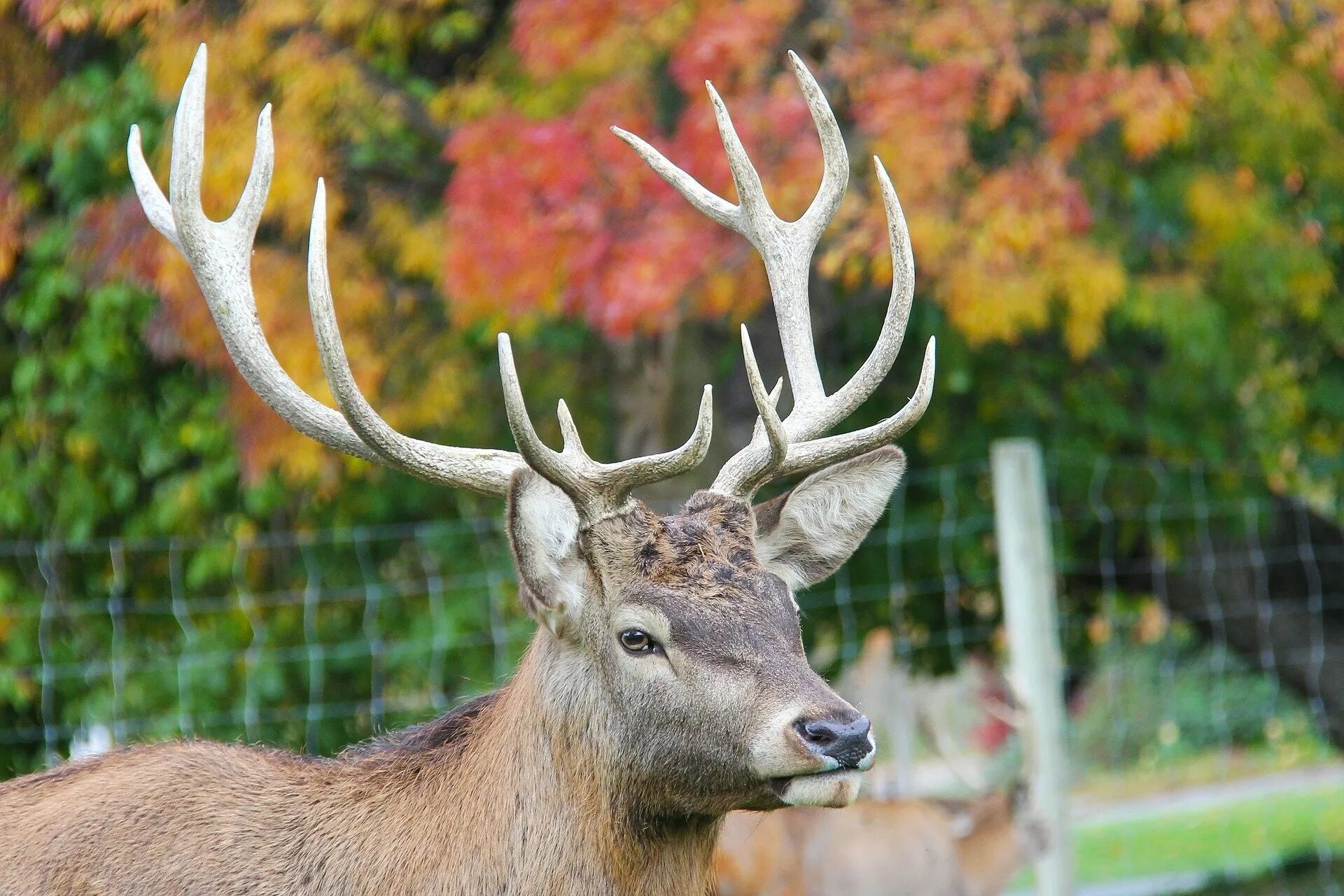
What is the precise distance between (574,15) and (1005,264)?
69.4 inches

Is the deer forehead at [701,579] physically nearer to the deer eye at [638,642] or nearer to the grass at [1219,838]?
the deer eye at [638,642]

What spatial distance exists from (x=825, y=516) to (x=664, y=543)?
0.61m

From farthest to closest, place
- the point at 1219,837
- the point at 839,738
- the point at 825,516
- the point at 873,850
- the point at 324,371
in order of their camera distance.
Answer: the point at 1219,837 → the point at 873,850 → the point at 825,516 → the point at 324,371 → the point at 839,738

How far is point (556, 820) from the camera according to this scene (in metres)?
3.13

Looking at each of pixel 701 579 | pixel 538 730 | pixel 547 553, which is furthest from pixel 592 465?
pixel 538 730

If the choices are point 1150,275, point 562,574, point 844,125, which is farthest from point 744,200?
point 1150,275

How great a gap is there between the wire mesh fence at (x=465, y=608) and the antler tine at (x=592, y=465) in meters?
3.03

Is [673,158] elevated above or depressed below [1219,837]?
above

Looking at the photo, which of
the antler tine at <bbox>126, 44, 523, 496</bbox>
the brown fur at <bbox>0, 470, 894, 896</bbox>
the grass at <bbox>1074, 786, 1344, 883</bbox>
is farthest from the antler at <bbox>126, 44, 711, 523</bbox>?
the grass at <bbox>1074, 786, 1344, 883</bbox>

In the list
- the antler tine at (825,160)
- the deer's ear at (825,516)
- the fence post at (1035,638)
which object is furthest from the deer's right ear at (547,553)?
the fence post at (1035,638)

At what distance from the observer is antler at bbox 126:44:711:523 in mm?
3107

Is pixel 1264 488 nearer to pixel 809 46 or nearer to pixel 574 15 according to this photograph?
pixel 809 46

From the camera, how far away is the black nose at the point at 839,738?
2.84 meters

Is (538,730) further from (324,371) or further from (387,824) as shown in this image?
(324,371)
